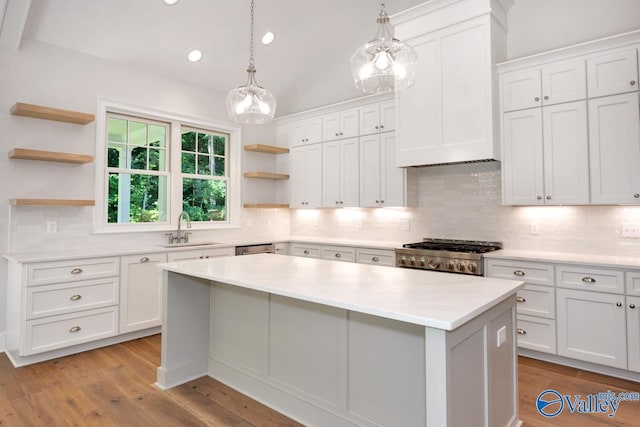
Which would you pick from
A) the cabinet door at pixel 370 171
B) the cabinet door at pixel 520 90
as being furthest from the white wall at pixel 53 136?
the cabinet door at pixel 520 90

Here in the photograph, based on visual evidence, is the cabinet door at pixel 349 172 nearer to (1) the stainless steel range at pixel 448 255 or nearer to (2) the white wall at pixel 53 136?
(1) the stainless steel range at pixel 448 255

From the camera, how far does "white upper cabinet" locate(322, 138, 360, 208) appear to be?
4.89 metres

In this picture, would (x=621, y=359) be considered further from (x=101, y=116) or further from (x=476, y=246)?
(x=101, y=116)

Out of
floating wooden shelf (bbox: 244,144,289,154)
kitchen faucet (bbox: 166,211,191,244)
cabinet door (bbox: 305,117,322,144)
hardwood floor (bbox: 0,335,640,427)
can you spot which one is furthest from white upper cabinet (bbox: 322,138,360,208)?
hardwood floor (bbox: 0,335,640,427)

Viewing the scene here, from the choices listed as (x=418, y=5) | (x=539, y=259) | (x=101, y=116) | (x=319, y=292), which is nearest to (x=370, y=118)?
(x=418, y=5)

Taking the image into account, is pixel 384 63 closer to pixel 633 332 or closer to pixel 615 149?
pixel 615 149

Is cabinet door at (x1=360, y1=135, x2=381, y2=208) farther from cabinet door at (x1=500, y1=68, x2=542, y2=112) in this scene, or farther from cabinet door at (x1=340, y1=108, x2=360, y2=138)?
cabinet door at (x1=500, y1=68, x2=542, y2=112)

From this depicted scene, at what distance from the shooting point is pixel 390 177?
4527mm

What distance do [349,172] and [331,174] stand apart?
29cm

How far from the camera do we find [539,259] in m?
3.19

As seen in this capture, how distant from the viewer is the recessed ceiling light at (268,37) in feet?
14.9

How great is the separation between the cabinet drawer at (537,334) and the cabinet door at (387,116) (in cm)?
246

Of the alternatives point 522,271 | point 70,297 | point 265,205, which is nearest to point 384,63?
point 522,271

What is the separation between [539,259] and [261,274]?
2.35 m
